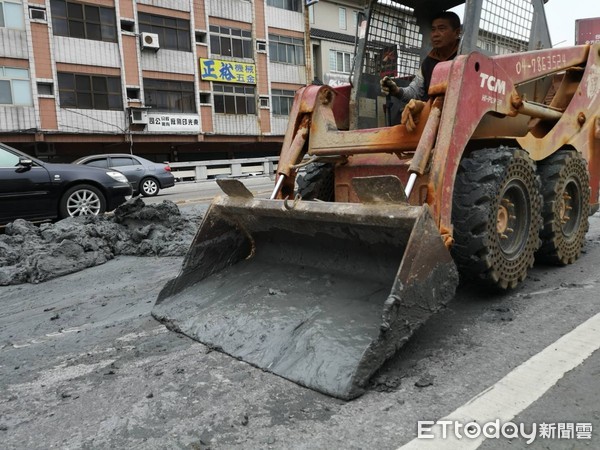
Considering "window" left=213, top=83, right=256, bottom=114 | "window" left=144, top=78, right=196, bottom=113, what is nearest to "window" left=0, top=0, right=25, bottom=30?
"window" left=144, top=78, right=196, bottom=113

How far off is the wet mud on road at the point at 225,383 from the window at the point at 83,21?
2283cm

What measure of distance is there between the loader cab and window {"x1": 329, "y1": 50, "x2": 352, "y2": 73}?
92.4 feet

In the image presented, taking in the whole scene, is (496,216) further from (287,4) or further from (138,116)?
(287,4)

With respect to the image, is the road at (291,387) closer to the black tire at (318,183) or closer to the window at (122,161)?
the black tire at (318,183)

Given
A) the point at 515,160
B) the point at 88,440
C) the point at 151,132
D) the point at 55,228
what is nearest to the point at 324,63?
the point at 151,132

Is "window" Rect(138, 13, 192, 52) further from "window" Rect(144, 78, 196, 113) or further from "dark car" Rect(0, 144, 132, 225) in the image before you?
"dark car" Rect(0, 144, 132, 225)

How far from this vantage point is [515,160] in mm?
3604

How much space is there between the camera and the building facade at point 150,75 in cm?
2211

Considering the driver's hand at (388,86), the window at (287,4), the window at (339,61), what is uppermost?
the window at (287,4)

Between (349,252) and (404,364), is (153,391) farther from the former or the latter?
(349,252)

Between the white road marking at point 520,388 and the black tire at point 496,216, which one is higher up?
the black tire at point 496,216

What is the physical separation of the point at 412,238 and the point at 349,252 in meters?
0.83

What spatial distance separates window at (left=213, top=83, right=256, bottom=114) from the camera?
27844 millimetres

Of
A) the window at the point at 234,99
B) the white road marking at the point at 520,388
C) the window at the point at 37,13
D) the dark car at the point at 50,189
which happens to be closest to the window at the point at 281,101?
the window at the point at 234,99
